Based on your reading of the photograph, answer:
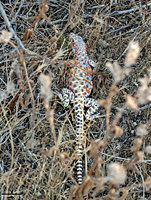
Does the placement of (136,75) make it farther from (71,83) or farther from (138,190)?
(138,190)

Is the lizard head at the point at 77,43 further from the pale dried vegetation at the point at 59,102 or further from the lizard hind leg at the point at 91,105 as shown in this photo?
the lizard hind leg at the point at 91,105

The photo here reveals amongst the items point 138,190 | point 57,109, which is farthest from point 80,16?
point 138,190

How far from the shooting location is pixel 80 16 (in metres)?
4.36

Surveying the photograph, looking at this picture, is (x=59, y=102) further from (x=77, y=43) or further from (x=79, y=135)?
(x=77, y=43)

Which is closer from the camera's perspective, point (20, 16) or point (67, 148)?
point (67, 148)

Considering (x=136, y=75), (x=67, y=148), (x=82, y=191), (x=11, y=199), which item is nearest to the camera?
(x=82, y=191)

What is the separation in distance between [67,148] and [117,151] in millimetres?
759

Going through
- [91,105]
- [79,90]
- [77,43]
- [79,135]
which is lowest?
[79,135]

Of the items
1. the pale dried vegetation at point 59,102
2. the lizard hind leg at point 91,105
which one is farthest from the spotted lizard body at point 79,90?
the pale dried vegetation at point 59,102

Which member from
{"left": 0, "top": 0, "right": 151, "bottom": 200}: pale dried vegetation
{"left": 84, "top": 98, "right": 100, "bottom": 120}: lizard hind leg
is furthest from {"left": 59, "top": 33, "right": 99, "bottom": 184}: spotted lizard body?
{"left": 0, "top": 0, "right": 151, "bottom": 200}: pale dried vegetation

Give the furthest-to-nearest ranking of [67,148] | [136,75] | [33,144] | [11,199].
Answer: [136,75], [67,148], [33,144], [11,199]

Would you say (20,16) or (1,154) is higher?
(20,16)

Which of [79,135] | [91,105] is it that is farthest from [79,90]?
[79,135]

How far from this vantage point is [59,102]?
12.8 ft
